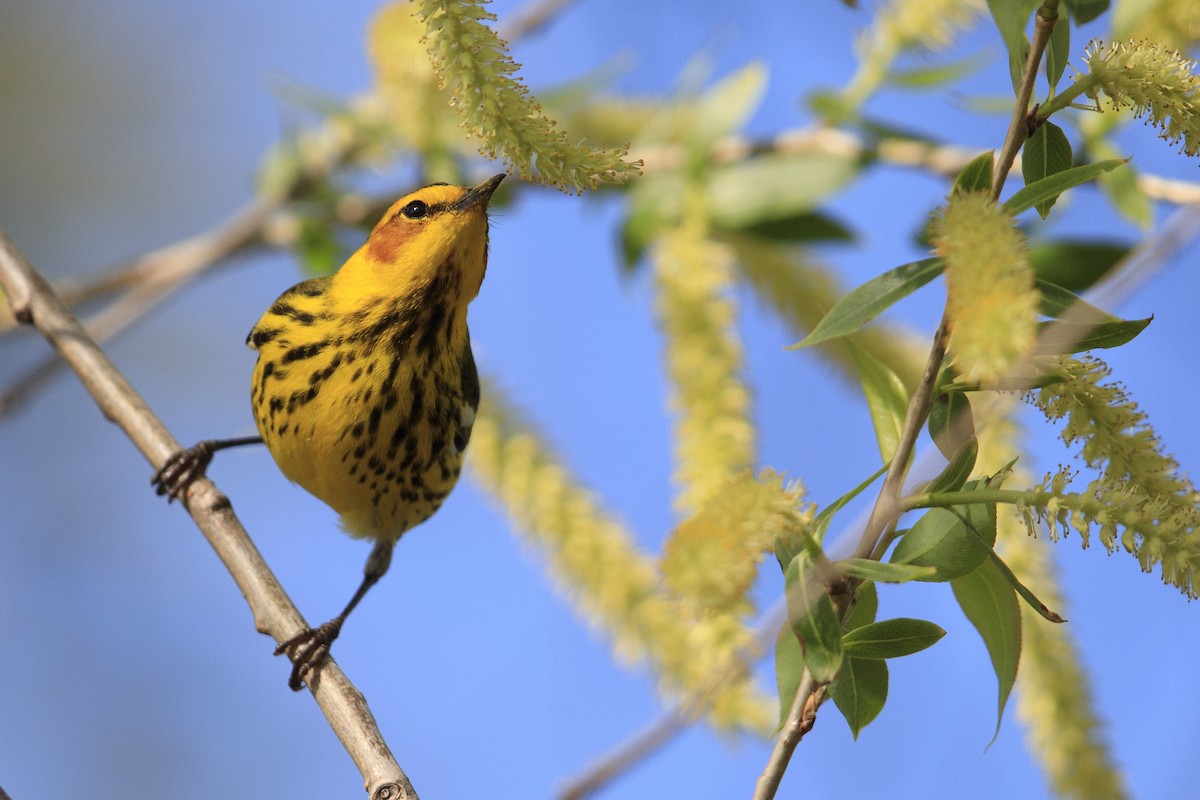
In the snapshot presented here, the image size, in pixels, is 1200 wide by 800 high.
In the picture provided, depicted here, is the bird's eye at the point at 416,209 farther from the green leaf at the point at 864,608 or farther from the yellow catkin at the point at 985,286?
the yellow catkin at the point at 985,286

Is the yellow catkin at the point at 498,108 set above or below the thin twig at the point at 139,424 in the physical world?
below

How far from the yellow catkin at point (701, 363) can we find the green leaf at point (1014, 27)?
37.5 inches

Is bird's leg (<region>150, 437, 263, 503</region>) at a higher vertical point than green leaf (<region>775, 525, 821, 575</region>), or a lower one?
higher

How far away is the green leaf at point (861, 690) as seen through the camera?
1.29 m

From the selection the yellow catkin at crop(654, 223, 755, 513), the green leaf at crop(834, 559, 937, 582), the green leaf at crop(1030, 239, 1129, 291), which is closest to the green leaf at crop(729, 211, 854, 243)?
the yellow catkin at crop(654, 223, 755, 513)

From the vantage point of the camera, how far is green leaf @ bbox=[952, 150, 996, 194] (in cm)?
121

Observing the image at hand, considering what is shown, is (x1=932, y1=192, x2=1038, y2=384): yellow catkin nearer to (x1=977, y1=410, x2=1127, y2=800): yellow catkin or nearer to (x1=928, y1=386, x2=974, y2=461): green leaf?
(x1=928, y1=386, x2=974, y2=461): green leaf

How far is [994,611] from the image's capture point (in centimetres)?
134

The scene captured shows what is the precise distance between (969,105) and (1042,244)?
0.60m

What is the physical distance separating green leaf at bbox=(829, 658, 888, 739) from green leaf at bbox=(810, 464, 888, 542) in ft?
0.47

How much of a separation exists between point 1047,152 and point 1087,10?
0.26 meters

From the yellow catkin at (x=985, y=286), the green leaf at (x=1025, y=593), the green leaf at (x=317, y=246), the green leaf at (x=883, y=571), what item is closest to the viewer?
the yellow catkin at (x=985, y=286)

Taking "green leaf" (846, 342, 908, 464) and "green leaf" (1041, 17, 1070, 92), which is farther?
"green leaf" (846, 342, 908, 464)

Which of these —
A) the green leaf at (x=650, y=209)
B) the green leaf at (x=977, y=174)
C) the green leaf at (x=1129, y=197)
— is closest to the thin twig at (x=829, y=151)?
the green leaf at (x=650, y=209)
